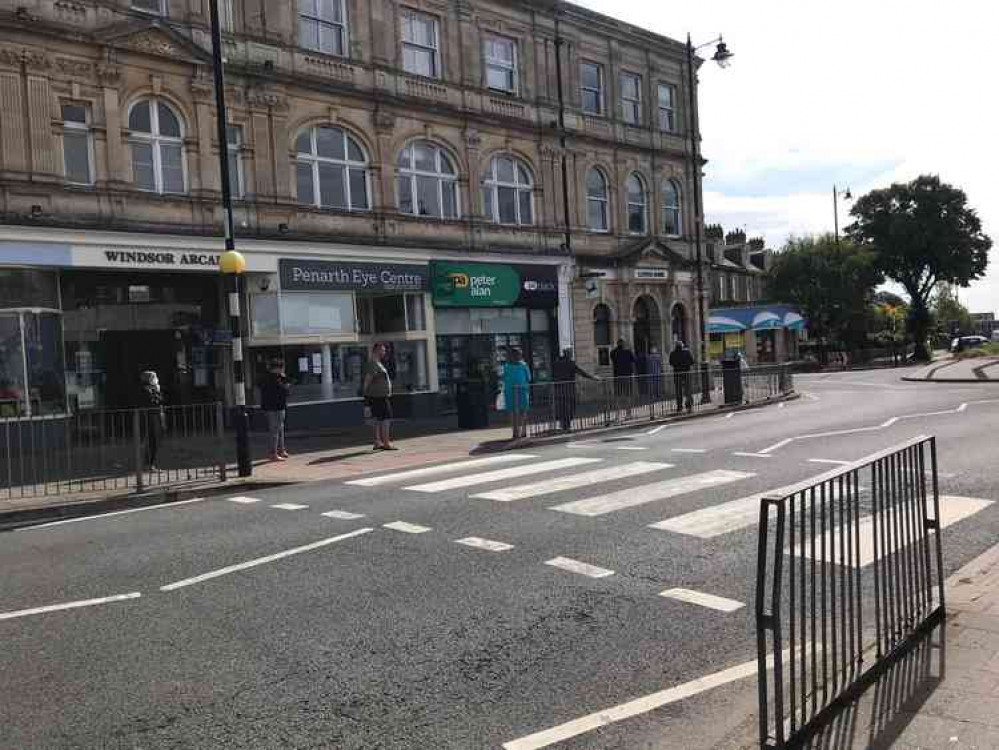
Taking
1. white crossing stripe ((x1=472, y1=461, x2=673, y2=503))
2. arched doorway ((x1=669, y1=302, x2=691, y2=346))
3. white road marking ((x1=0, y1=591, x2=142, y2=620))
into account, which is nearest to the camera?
white road marking ((x1=0, y1=591, x2=142, y2=620))

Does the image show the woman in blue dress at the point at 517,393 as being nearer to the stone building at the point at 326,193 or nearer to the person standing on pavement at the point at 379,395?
the person standing on pavement at the point at 379,395

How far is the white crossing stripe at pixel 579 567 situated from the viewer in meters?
6.41

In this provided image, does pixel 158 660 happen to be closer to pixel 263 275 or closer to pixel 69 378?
pixel 69 378

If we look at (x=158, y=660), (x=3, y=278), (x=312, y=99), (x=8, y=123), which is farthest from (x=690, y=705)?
(x=312, y=99)

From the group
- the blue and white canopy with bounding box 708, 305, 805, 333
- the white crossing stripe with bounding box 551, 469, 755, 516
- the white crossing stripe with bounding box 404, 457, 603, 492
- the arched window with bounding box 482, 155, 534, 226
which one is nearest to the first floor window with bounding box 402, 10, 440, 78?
the arched window with bounding box 482, 155, 534, 226

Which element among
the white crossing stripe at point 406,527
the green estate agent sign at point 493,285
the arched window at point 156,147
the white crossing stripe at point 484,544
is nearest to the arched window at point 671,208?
the green estate agent sign at point 493,285

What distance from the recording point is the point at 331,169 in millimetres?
21344

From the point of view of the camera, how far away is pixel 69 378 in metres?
17.1

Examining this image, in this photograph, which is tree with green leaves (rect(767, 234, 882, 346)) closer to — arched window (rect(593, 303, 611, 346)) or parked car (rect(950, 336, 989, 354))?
parked car (rect(950, 336, 989, 354))

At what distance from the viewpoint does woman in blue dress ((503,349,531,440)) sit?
53.2 feet

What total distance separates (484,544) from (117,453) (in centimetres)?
664

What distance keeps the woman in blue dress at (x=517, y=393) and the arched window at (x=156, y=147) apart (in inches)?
337

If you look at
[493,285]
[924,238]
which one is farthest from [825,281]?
[493,285]

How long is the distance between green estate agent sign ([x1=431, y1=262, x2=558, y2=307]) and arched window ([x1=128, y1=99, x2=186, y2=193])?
7.11 m
